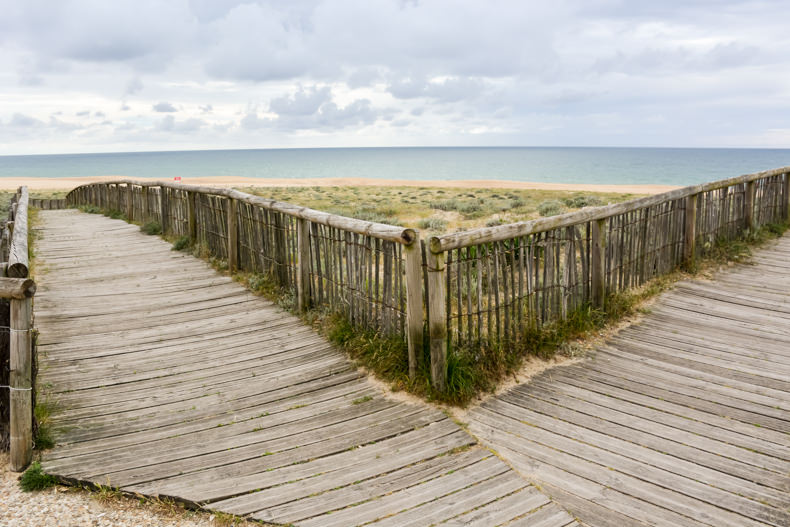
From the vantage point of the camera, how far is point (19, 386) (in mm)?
3729

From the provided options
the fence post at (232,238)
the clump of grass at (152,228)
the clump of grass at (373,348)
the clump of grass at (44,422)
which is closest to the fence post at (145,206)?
the clump of grass at (152,228)

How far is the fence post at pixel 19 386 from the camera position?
146 inches

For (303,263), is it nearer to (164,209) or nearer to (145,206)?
(164,209)

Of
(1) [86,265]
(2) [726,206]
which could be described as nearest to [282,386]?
(1) [86,265]

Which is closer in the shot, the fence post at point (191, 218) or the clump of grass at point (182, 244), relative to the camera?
the fence post at point (191, 218)

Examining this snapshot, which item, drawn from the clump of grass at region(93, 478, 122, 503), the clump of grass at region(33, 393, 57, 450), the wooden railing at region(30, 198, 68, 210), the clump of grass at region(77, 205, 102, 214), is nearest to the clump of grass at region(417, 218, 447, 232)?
the clump of grass at region(77, 205, 102, 214)

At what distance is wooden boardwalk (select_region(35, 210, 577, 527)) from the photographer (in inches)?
133

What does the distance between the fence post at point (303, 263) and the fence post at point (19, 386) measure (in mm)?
3093

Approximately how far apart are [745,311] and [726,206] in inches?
122

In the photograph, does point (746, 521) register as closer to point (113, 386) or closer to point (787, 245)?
point (113, 386)

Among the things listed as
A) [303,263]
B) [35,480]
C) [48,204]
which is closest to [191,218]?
[303,263]

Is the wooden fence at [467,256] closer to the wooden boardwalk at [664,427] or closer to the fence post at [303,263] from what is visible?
the fence post at [303,263]

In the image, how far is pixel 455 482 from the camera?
3.55 metres

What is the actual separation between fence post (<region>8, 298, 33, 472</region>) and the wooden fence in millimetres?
2679
